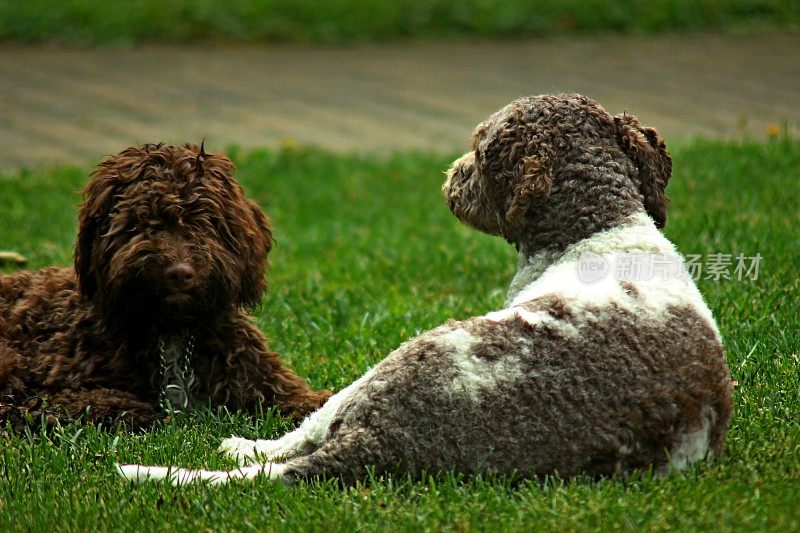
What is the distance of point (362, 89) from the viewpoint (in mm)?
12562

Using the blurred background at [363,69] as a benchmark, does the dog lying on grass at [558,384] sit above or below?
above

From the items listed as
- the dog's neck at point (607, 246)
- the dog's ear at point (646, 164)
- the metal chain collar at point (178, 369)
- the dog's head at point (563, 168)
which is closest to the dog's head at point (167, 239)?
the metal chain collar at point (178, 369)

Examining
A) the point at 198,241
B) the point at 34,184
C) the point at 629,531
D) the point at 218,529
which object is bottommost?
the point at 34,184

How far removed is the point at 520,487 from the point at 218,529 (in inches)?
39.4

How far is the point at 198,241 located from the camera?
4.89 metres

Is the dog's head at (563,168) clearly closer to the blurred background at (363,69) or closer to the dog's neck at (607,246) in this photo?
the dog's neck at (607,246)

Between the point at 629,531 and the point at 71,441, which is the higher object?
the point at 629,531

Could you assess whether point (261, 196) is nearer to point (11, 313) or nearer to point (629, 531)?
point (11, 313)

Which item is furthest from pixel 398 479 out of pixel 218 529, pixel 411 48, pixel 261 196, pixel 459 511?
pixel 411 48

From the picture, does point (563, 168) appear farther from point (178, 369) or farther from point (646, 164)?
point (178, 369)

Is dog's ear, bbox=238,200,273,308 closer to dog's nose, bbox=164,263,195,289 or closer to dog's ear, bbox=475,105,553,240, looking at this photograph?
dog's nose, bbox=164,263,195,289

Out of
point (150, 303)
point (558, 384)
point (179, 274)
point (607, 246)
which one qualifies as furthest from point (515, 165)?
point (150, 303)

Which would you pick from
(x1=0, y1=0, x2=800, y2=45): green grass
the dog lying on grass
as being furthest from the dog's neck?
(x1=0, y1=0, x2=800, y2=45): green grass

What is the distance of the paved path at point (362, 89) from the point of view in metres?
11.1
